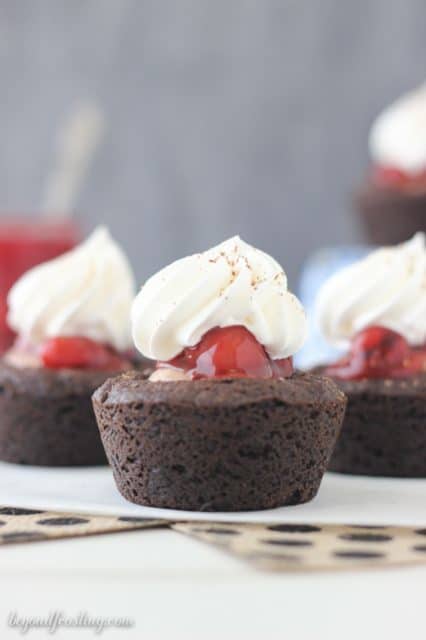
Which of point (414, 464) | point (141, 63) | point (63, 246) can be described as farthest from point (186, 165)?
point (414, 464)

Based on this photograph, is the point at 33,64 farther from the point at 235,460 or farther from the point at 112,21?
the point at 235,460

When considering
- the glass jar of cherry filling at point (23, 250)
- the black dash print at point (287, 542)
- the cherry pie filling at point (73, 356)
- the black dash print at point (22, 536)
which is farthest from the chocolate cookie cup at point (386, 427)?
the glass jar of cherry filling at point (23, 250)

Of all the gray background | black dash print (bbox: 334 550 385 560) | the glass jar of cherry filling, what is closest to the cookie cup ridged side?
black dash print (bbox: 334 550 385 560)

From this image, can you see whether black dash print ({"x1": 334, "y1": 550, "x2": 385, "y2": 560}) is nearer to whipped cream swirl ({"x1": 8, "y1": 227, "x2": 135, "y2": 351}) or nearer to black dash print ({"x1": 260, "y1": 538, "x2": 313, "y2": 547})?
black dash print ({"x1": 260, "y1": 538, "x2": 313, "y2": 547})

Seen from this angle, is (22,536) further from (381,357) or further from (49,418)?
(381,357)

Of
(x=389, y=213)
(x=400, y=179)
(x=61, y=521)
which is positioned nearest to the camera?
(x=61, y=521)

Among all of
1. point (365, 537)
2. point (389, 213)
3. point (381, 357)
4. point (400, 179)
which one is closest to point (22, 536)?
point (365, 537)
